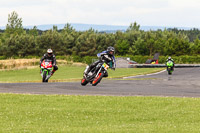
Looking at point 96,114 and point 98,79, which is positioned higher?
point 98,79

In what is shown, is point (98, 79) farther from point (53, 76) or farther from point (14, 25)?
point (14, 25)

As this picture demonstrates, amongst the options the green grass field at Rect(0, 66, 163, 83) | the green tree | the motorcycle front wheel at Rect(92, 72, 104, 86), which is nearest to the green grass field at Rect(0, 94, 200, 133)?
the motorcycle front wheel at Rect(92, 72, 104, 86)

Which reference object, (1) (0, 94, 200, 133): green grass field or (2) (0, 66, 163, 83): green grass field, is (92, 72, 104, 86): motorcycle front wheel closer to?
(1) (0, 94, 200, 133): green grass field

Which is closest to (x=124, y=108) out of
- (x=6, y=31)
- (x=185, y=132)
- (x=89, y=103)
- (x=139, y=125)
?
(x=89, y=103)

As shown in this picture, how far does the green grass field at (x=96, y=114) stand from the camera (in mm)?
12164

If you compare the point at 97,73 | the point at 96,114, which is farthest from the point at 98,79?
the point at 96,114

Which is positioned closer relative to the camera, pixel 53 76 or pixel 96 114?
pixel 96 114

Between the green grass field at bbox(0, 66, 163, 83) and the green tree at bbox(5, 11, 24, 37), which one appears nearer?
the green grass field at bbox(0, 66, 163, 83)

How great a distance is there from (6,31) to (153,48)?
219 ft

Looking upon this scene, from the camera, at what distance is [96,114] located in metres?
15.1

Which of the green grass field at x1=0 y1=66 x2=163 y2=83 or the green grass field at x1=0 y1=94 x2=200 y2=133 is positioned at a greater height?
the green grass field at x1=0 y1=94 x2=200 y2=133

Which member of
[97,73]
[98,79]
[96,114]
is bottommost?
[96,114]

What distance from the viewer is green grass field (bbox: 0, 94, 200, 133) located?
12.2 m

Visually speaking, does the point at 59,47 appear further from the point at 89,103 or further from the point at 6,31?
the point at 89,103
